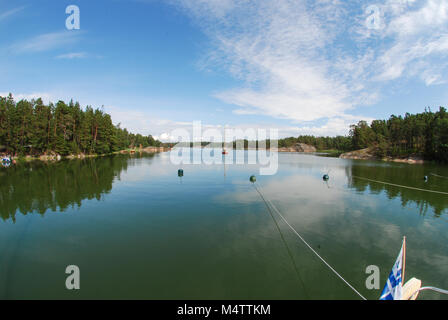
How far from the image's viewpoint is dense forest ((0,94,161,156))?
191 feet

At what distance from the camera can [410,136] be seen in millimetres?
81375

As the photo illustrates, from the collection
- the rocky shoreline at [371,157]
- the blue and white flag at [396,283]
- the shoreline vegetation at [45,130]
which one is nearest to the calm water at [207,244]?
the blue and white flag at [396,283]

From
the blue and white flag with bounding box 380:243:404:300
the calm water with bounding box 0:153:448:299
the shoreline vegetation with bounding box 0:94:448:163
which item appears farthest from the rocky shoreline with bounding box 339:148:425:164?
the blue and white flag with bounding box 380:243:404:300

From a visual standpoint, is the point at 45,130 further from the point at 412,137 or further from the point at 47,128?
the point at 412,137

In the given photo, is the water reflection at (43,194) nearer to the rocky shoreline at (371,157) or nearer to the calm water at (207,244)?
the calm water at (207,244)

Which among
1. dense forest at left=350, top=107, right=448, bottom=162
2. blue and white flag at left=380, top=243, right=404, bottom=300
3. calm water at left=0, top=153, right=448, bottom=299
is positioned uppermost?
dense forest at left=350, top=107, right=448, bottom=162

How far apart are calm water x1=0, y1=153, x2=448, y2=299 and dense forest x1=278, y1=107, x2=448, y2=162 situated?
196 feet

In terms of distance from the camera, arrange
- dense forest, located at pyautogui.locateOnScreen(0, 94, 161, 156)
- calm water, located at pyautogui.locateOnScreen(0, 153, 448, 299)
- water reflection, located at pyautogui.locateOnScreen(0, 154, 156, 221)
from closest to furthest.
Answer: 1. calm water, located at pyautogui.locateOnScreen(0, 153, 448, 299)
2. water reflection, located at pyautogui.locateOnScreen(0, 154, 156, 221)
3. dense forest, located at pyautogui.locateOnScreen(0, 94, 161, 156)

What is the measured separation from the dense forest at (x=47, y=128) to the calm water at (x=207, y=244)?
172 feet

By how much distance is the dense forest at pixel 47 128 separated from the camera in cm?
5819

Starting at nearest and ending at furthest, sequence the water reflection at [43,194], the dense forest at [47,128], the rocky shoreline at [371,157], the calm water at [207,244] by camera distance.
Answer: the calm water at [207,244]
the water reflection at [43,194]
the dense forest at [47,128]
the rocky shoreline at [371,157]

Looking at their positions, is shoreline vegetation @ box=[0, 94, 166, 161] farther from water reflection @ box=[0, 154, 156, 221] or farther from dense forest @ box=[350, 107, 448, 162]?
dense forest @ box=[350, 107, 448, 162]

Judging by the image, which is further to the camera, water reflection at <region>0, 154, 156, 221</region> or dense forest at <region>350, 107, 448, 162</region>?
dense forest at <region>350, 107, 448, 162</region>
